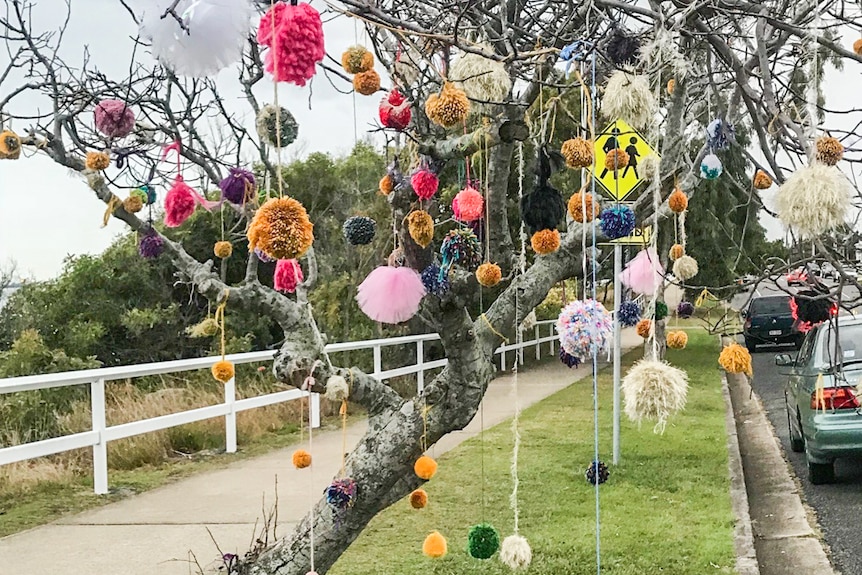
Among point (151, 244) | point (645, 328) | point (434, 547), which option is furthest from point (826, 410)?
point (151, 244)

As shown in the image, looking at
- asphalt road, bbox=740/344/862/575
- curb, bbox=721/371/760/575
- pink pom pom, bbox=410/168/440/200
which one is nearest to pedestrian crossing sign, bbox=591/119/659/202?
pink pom pom, bbox=410/168/440/200

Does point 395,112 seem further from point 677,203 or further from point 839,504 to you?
point 839,504

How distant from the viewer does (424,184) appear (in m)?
2.57

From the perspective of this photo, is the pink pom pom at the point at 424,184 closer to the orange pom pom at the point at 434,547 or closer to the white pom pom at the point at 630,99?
the white pom pom at the point at 630,99

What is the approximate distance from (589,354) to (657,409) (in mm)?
530

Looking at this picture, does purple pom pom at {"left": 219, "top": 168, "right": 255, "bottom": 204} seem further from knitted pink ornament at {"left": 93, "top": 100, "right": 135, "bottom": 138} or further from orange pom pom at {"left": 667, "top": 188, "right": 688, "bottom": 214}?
orange pom pom at {"left": 667, "top": 188, "right": 688, "bottom": 214}

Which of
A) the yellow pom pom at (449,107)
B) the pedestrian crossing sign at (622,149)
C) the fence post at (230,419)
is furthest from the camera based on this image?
the fence post at (230,419)

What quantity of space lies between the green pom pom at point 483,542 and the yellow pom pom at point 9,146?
1.87 m

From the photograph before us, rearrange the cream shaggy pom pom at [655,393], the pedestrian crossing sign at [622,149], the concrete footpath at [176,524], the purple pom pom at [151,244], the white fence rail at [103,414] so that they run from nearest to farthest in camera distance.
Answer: the cream shaggy pom pom at [655,393], the pedestrian crossing sign at [622,149], the purple pom pom at [151,244], the concrete footpath at [176,524], the white fence rail at [103,414]

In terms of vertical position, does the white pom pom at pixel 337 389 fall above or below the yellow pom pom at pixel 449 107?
below

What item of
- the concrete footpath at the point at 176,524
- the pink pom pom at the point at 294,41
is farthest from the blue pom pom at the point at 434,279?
the concrete footpath at the point at 176,524

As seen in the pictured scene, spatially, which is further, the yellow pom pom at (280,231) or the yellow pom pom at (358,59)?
the yellow pom pom at (358,59)

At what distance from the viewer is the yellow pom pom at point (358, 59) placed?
2170mm

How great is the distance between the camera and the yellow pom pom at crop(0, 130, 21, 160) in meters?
2.48
